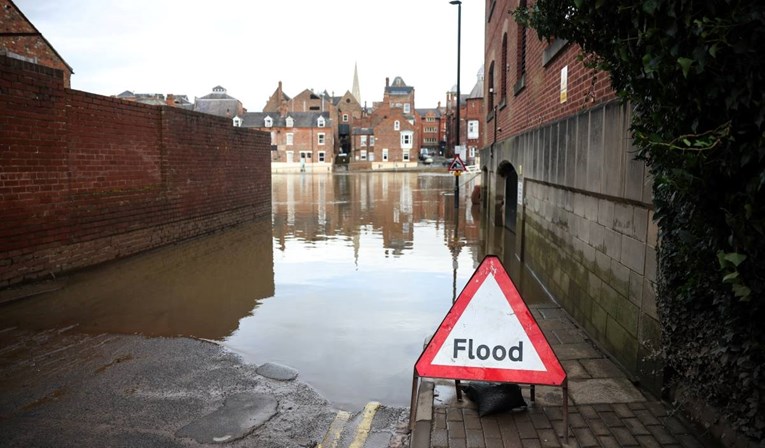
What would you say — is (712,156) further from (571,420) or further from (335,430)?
(335,430)

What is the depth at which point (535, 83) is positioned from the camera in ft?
34.6

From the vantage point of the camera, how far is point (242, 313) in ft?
26.1

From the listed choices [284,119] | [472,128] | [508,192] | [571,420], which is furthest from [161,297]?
[284,119]

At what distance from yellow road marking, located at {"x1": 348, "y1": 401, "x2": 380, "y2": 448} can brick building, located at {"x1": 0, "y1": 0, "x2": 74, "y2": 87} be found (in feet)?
53.9

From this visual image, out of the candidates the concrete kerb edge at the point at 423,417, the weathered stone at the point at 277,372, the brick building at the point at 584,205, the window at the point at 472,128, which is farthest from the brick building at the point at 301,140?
the concrete kerb edge at the point at 423,417

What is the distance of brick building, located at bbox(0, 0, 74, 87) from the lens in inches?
691

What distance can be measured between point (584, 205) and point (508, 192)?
1101 centimetres

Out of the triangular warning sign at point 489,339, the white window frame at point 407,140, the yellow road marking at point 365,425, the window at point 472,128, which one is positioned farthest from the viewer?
the white window frame at point 407,140

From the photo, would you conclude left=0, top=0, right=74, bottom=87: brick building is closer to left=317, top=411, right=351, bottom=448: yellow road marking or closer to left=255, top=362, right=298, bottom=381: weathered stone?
left=255, top=362, right=298, bottom=381: weathered stone

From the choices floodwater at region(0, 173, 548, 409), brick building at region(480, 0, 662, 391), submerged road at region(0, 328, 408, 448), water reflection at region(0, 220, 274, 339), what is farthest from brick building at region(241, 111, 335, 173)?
submerged road at region(0, 328, 408, 448)

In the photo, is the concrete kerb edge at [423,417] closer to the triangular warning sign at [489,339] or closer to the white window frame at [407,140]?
the triangular warning sign at [489,339]

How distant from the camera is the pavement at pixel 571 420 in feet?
12.5

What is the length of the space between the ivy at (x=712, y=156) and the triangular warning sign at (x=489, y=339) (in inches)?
39.5

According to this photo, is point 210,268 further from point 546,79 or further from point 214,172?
point 546,79
